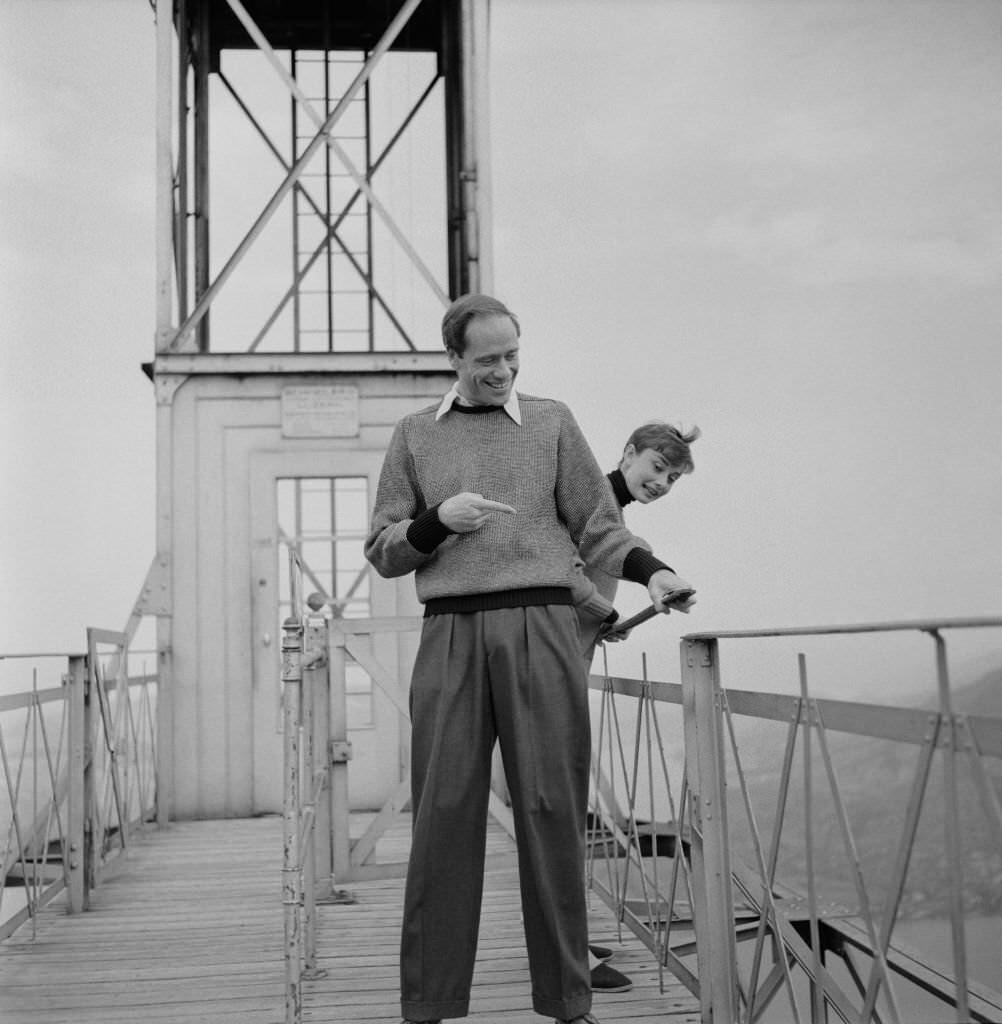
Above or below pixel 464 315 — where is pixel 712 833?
below

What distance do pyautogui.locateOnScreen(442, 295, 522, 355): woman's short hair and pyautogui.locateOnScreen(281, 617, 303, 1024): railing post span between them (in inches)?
28.7

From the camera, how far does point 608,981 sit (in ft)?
10.4

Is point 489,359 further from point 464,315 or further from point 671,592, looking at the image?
point 671,592

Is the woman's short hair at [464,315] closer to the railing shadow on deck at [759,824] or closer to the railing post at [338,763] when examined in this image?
the railing shadow on deck at [759,824]

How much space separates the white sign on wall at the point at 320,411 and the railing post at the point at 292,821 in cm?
426

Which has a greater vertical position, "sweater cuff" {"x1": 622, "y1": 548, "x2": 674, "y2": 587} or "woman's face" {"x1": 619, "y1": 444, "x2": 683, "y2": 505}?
"woman's face" {"x1": 619, "y1": 444, "x2": 683, "y2": 505}

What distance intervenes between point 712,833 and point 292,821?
913 mm

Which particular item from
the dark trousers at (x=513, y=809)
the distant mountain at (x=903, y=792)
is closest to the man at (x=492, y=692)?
the dark trousers at (x=513, y=809)

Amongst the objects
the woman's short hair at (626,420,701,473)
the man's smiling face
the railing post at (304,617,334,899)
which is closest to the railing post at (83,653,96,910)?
the railing post at (304,617,334,899)

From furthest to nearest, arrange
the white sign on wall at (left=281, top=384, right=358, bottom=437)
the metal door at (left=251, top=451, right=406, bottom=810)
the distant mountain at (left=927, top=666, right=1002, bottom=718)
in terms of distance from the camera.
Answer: the white sign on wall at (left=281, top=384, right=358, bottom=437)
the metal door at (left=251, top=451, right=406, bottom=810)
the distant mountain at (left=927, top=666, right=1002, bottom=718)

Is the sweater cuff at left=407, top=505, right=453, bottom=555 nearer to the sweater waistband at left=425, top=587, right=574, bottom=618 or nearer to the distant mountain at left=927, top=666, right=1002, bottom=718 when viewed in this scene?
the sweater waistband at left=425, top=587, right=574, bottom=618

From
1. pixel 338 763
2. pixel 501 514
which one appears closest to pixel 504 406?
pixel 501 514

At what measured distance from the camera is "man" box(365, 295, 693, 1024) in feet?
7.57

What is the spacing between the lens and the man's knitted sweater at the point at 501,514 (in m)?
2.36
